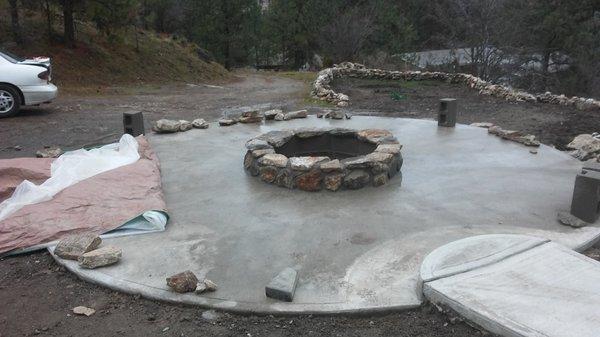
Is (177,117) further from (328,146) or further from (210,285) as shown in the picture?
(210,285)

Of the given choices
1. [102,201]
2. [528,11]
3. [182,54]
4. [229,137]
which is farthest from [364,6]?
[102,201]

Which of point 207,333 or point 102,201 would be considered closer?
point 207,333

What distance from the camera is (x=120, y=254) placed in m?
3.72

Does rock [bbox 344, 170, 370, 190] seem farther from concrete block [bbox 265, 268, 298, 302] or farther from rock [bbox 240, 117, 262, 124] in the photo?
rock [bbox 240, 117, 262, 124]

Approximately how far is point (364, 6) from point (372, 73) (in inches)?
399

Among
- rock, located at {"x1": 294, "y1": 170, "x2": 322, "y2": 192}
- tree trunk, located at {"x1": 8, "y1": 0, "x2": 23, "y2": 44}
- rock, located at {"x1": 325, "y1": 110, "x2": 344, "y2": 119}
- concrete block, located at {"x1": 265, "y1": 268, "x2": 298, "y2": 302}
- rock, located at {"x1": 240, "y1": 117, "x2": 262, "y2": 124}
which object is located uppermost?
tree trunk, located at {"x1": 8, "y1": 0, "x2": 23, "y2": 44}

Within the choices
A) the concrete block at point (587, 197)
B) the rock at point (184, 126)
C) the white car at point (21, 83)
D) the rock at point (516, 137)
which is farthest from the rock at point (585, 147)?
the white car at point (21, 83)

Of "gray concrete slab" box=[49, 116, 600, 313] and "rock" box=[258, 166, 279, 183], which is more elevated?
"rock" box=[258, 166, 279, 183]

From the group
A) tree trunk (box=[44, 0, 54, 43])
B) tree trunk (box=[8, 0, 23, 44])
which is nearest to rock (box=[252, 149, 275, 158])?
tree trunk (box=[8, 0, 23, 44])

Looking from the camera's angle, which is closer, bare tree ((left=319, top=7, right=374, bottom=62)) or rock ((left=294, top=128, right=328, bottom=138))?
rock ((left=294, top=128, right=328, bottom=138))

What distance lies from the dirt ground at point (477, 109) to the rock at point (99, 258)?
22.3 ft

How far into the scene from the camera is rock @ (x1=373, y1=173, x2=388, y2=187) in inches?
206

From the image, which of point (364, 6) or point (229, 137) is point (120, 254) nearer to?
point (229, 137)

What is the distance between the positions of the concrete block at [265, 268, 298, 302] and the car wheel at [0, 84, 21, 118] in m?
8.17
